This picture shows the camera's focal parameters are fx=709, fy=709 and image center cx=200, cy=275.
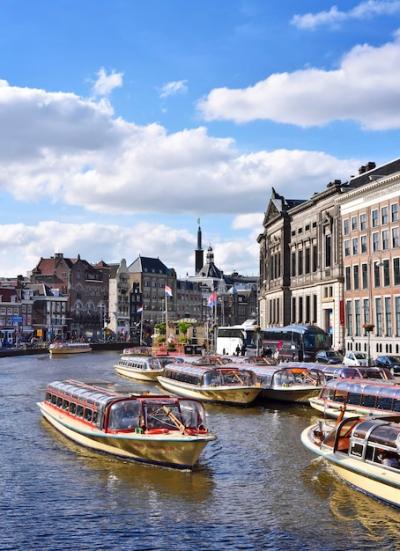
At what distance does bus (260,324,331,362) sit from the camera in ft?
257

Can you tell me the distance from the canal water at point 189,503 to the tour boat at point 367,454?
1.72ft

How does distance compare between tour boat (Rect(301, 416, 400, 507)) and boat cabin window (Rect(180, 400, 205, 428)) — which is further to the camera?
boat cabin window (Rect(180, 400, 205, 428))

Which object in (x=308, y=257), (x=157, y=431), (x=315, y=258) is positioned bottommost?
(x=157, y=431)

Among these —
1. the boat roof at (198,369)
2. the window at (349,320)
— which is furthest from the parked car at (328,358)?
the boat roof at (198,369)

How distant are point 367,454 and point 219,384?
26324mm

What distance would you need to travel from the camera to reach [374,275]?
83.6 metres

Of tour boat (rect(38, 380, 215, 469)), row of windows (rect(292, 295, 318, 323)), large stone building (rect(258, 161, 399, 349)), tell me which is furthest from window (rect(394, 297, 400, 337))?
tour boat (rect(38, 380, 215, 469))

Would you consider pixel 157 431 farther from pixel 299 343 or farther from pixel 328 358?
pixel 299 343

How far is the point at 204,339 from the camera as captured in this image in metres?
126

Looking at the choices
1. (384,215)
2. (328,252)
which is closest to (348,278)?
(328,252)

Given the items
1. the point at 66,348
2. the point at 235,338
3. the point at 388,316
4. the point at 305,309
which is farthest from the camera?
the point at 66,348

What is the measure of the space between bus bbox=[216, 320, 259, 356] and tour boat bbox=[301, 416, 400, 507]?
6670 centimetres

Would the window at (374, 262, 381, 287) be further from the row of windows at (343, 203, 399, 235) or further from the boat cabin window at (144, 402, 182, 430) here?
the boat cabin window at (144, 402, 182, 430)

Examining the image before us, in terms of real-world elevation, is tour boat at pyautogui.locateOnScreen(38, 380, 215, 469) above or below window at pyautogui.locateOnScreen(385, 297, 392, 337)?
below
